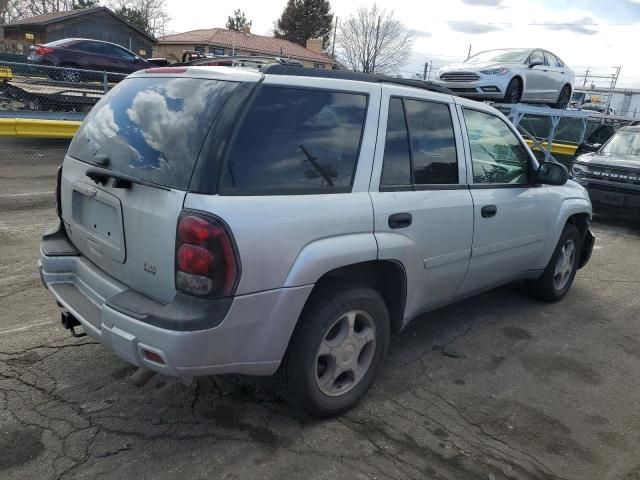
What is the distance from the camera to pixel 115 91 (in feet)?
10.3

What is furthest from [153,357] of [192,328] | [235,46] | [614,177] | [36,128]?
[235,46]

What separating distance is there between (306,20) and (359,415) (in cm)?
5932

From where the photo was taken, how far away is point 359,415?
10.1 ft

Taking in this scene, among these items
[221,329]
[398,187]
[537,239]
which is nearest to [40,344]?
[221,329]

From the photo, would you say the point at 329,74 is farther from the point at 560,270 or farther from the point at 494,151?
the point at 560,270

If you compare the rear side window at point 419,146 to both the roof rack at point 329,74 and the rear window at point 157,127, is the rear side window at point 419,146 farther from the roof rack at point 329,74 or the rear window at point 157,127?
the rear window at point 157,127

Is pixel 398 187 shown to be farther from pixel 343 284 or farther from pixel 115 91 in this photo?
pixel 115 91

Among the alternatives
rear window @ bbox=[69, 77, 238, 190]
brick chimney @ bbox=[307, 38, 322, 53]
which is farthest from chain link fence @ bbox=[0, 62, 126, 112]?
brick chimney @ bbox=[307, 38, 322, 53]

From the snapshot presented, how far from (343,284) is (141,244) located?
3.53ft

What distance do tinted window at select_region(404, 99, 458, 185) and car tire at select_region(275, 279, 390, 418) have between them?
88 cm

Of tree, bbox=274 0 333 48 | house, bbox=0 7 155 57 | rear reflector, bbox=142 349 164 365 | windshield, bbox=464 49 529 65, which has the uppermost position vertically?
tree, bbox=274 0 333 48

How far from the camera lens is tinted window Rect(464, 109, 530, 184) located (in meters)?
3.79

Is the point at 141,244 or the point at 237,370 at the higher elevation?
the point at 141,244

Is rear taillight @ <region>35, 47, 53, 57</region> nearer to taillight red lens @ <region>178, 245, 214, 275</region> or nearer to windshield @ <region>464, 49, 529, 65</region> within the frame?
windshield @ <region>464, 49, 529, 65</region>
